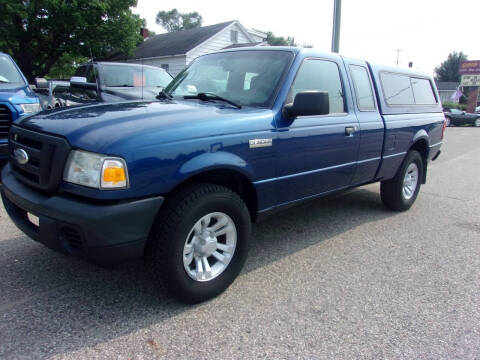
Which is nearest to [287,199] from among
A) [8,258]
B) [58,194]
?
[58,194]

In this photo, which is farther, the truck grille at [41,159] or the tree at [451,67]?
the tree at [451,67]

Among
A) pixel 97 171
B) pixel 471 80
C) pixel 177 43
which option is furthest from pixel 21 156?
pixel 471 80

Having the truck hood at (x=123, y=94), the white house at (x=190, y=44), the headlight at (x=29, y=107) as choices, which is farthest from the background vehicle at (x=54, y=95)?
the white house at (x=190, y=44)

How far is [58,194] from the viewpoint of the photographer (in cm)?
234

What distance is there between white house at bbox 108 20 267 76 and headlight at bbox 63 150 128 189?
69.1ft

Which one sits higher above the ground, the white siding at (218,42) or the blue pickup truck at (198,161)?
the white siding at (218,42)

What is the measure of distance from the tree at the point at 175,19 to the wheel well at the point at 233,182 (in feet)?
294

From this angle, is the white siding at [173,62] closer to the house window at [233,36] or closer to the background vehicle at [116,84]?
the house window at [233,36]

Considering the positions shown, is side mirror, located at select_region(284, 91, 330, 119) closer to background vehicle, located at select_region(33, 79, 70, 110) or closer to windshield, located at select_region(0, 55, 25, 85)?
windshield, located at select_region(0, 55, 25, 85)

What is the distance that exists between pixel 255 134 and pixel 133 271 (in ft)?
4.84

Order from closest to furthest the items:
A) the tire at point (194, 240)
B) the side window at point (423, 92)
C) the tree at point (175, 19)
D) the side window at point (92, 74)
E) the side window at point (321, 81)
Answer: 1. the tire at point (194, 240)
2. the side window at point (321, 81)
3. the side window at point (423, 92)
4. the side window at point (92, 74)
5. the tree at point (175, 19)

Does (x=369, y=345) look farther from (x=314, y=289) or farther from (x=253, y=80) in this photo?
(x=253, y=80)

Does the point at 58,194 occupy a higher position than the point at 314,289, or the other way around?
the point at 58,194

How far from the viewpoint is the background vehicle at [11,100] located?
A: 5.39m
